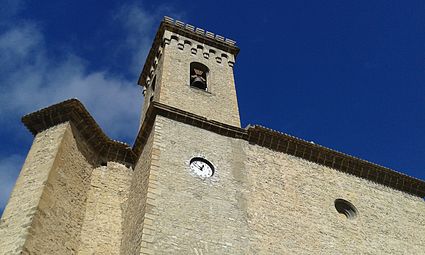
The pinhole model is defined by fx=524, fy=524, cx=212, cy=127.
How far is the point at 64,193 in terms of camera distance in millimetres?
13367

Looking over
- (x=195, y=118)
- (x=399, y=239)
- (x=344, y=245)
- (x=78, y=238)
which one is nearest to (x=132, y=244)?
(x=78, y=238)

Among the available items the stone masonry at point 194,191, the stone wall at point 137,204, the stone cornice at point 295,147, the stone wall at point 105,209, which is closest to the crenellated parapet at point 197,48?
the stone masonry at point 194,191

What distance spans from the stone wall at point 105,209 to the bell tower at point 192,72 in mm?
2715

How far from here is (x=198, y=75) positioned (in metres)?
18.3

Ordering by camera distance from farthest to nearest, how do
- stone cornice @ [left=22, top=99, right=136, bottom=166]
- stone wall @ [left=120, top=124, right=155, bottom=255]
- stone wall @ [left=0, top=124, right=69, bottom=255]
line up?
stone cornice @ [left=22, top=99, right=136, bottom=166], stone wall @ [left=120, top=124, right=155, bottom=255], stone wall @ [left=0, top=124, right=69, bottom=255]

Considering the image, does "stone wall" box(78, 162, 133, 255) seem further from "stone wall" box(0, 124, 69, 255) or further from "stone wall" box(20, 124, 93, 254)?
"stone wall" box(0, 124, 69, 255)

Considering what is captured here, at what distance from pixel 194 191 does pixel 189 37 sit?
8.10 meters

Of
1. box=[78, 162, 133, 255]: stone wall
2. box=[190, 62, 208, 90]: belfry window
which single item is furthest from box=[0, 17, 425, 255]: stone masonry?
box=[190, 62, 208, 90]: belfry window

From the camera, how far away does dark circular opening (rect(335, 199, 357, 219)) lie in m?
15.8

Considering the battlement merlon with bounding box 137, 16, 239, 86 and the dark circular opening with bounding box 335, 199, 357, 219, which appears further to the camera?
the battlement merlon with bounding box 137, 16, 239, 86

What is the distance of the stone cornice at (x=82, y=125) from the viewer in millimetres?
14578

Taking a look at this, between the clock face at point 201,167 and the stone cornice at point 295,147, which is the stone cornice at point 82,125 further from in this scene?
the clock face at point 201,167

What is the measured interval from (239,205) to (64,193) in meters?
4.51

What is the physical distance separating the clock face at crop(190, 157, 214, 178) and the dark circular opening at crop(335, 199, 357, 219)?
423 cm
